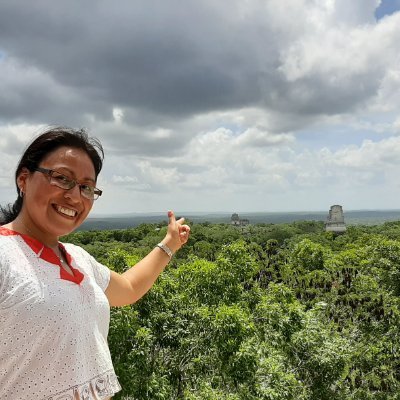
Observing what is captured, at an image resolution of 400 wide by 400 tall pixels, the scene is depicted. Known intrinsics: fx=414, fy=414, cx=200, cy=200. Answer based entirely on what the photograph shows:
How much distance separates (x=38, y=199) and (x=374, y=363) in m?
13.8

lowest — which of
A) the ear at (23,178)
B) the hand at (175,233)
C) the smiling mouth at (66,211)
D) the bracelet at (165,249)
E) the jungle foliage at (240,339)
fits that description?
the jungle foliage at (240,339)

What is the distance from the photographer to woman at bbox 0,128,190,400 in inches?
62.8

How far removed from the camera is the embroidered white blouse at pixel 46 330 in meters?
1.58

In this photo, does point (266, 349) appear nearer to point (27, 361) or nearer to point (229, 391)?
point (229, 391)

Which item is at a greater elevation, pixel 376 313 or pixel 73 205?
pixel 73 205

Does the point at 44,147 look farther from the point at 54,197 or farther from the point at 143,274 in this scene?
the point at 143,274

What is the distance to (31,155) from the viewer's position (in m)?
1.91

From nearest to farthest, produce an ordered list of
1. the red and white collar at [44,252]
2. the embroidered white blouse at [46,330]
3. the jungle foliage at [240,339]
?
the embroidered white blouse at [46,330] → the red and white collar at [44,252] → the jungle foliage at [240,339]

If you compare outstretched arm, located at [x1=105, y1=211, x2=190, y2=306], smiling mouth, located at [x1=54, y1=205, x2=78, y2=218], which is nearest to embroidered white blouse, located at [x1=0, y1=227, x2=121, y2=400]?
smiling mouth, located at [x1=54, y1=205, x2=78, y2=218]

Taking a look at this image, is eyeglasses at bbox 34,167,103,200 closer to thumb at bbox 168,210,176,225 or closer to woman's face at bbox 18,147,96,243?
woman's face at bbox 18,147,96,243

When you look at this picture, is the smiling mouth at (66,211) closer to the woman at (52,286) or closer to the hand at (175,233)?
the woman at (52,286)

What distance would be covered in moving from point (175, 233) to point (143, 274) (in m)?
0.40

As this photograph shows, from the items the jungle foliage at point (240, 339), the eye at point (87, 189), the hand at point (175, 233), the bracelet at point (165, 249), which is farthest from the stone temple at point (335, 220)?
the eye at point (87, 189)

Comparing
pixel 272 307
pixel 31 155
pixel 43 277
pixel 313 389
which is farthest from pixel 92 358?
pixel 313 389
